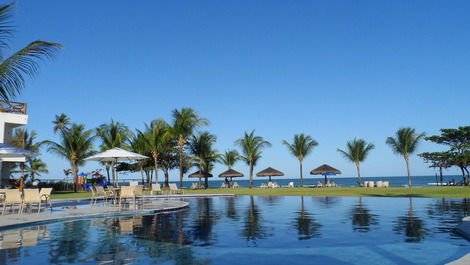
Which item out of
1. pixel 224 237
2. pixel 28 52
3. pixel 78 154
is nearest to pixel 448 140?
pixel 78 154

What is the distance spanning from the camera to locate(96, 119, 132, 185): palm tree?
115ft

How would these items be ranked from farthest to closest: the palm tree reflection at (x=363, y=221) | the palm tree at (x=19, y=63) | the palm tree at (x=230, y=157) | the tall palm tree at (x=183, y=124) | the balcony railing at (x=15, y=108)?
the palm tree at (x=230, y=157), the tall palm tree at (x=183, y=124), the balcony railing at (x=15, y=108), the palm tree reflection at (x=363, y=221), the palm tree at (x=19, y=63)

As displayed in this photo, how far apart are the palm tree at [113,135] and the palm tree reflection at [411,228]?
96.3 feet

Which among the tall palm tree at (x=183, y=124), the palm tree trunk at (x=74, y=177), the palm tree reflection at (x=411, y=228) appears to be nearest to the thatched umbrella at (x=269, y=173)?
the tall palm tree at (x=183, y=124)

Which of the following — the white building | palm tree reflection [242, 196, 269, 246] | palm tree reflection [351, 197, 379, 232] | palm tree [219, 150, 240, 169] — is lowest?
palm tree reflection [351, 197, 379, 232]

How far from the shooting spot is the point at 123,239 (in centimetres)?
707

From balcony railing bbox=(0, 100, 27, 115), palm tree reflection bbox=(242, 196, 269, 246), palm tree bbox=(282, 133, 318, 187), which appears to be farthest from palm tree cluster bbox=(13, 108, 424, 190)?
palm tree reflection bbox=(242, 196, 269, 246)

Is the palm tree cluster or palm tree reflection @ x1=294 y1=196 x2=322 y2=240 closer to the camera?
palm tree reflection @ x1=294 y1=196 x2=322 y2=240

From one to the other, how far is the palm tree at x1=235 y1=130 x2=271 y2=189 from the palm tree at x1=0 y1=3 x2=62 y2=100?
34570 mm

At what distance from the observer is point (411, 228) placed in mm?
8375

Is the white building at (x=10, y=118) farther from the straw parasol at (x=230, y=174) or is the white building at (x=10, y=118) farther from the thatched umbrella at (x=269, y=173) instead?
the thatched umbrella at (x=269, y=173)

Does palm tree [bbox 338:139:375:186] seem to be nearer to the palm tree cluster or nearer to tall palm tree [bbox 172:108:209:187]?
the palm tree cluster

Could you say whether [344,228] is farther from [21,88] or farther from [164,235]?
[21,88]

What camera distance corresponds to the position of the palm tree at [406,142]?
123 feet
